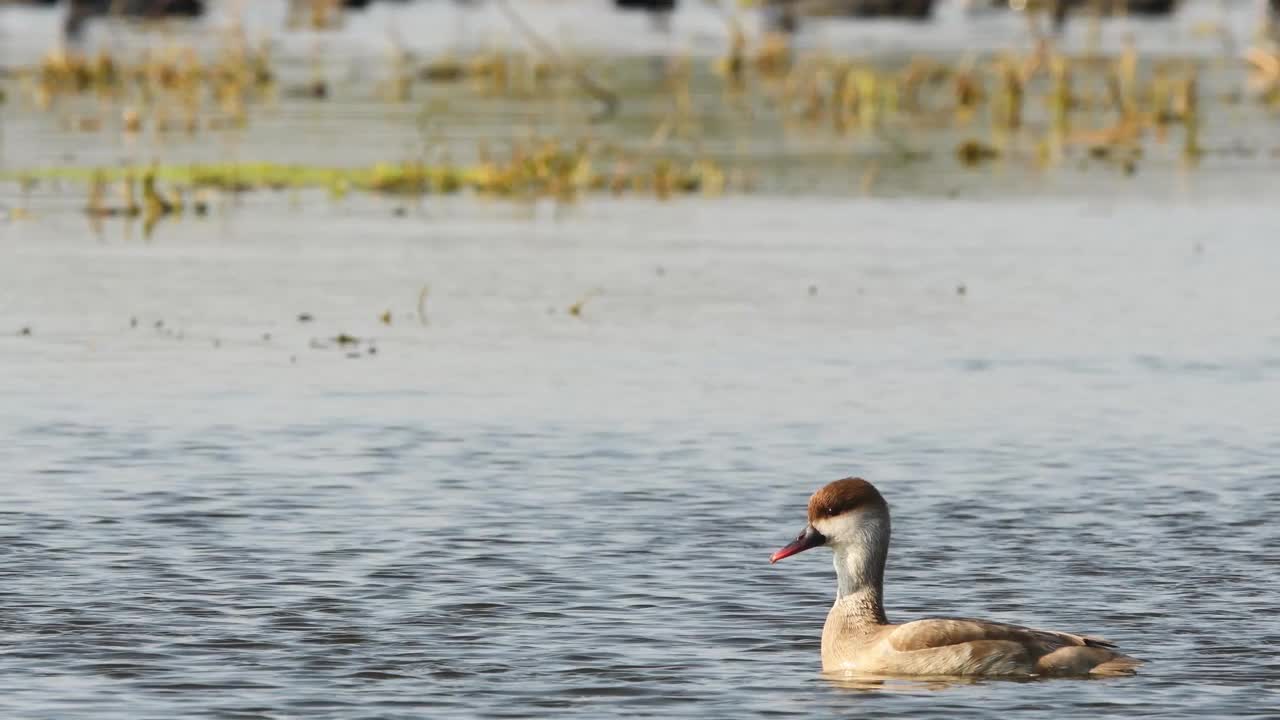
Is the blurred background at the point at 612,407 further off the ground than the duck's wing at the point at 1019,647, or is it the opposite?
the duck's wing at the point at 1019,647

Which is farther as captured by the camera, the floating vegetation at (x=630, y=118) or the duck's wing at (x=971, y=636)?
the floating vegetation at (x=630, y=118)

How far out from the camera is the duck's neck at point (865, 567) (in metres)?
12.3

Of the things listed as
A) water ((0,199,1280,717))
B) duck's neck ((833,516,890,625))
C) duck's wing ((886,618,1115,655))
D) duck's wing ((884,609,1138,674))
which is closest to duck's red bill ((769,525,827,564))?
duck's neck ((833,516,890,625))

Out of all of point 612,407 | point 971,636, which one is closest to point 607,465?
point 612,407

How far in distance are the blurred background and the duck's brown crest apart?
637 millimetres

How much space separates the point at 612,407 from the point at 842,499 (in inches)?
289

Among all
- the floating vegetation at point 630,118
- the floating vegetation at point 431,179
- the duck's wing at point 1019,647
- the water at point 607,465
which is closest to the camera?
the duck's wing at point 1019,647

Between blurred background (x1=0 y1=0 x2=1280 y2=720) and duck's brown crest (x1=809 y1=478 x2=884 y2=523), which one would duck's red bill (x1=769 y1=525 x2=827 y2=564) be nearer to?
duck's brown crest (x1=809 y1=478 x2=884 y2=523)

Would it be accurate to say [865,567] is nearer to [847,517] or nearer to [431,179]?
[847,517]

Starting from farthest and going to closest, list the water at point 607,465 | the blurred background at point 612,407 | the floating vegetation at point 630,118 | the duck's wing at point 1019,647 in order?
the floating vegetation at point 630,118, the blurred background at point 612,407, the water at point 607,465, the duck's wing at point 1019,647

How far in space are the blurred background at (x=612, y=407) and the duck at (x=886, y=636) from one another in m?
0.11

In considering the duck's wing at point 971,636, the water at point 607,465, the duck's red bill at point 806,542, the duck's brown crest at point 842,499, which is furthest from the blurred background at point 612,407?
the duck's brown crest at point 842,499

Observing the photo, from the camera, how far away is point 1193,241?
30.9 m

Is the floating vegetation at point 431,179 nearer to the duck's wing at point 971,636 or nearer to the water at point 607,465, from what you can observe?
the water at point 607,465
